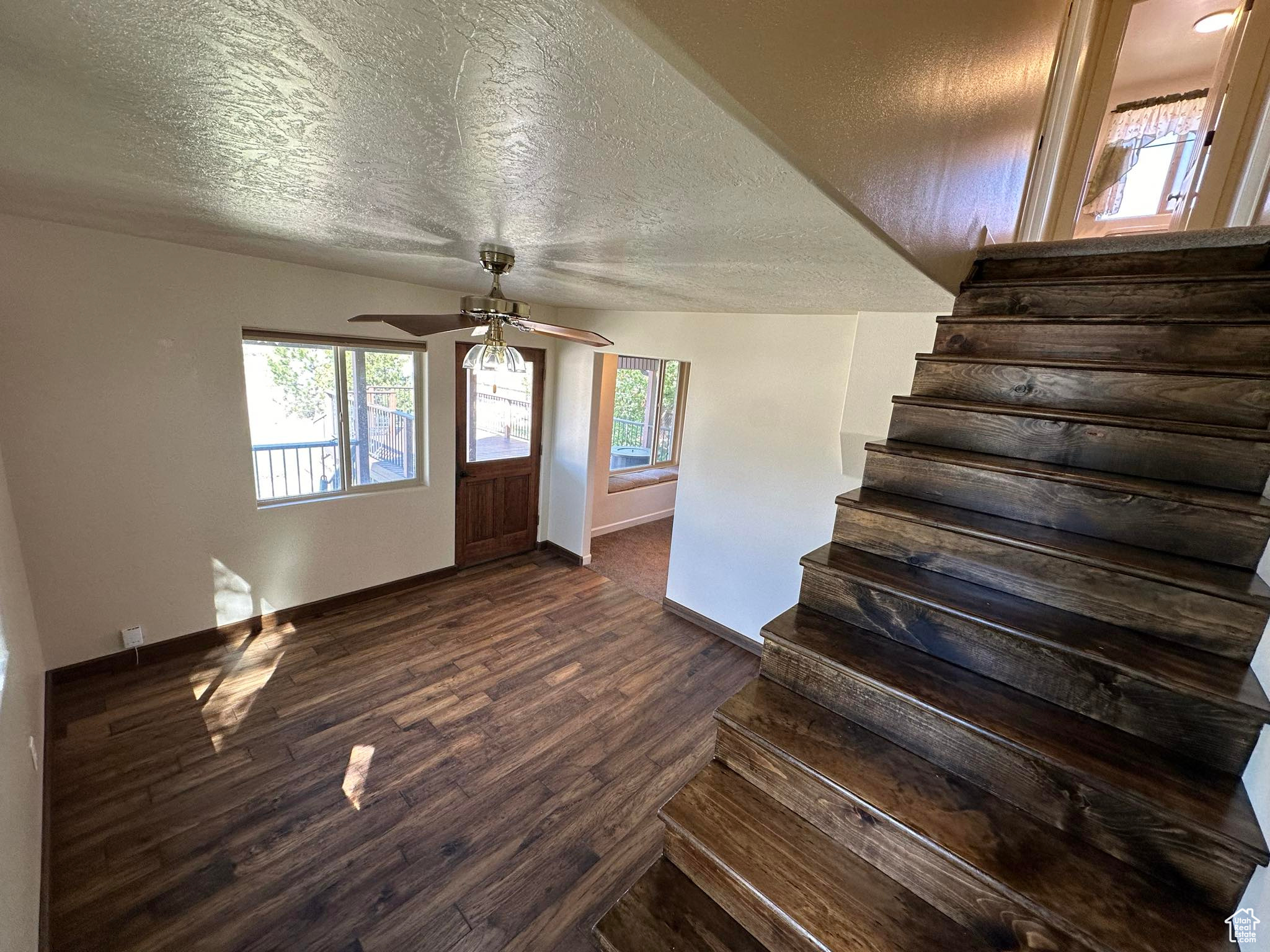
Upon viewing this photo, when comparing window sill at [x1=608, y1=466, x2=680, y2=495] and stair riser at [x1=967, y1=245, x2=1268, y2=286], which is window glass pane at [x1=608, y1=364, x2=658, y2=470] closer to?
window sill at [x1=608, y1=466, x2=680, y2=495]

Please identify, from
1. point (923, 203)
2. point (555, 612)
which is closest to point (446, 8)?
point (923, 203)

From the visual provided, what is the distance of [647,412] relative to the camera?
6398mm

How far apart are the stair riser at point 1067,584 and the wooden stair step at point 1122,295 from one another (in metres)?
1.18

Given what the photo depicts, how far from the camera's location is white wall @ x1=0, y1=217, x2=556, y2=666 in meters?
2.30

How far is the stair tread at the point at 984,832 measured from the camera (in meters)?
0.86

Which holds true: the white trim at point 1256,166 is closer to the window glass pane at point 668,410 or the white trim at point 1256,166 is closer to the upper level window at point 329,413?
the window glass pane at point 668,410

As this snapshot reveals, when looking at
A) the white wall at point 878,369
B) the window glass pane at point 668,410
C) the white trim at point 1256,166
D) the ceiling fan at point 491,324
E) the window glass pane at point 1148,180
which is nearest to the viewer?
the ceiling fan at point 491,324

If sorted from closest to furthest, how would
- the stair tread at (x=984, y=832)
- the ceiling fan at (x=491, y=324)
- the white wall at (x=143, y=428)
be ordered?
the stair tread at (x=984, y=832), the ceiling fan at (x=491, y=324), the white wall at (x=143, y=428)

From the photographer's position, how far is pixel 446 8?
52 centimetres

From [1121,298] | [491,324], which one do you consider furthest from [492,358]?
[1121,298]

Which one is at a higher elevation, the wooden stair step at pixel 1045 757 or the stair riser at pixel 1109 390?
the stair riser at pixel 1109 390

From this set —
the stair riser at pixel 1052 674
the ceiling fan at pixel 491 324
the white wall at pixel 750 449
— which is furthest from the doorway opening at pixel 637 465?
the stair riser at pixel 1052 674

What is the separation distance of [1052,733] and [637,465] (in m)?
5.48

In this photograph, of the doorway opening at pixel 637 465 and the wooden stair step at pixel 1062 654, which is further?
the doorway opening at pixel 637 465
